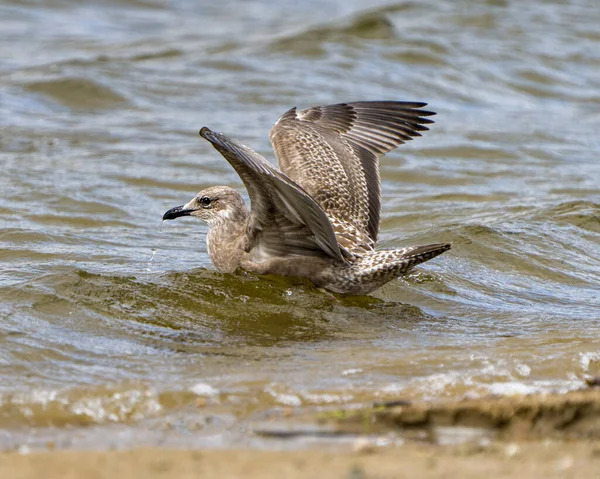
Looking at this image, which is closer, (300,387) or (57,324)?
(300,387)

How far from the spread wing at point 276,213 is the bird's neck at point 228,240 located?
5.0 inches

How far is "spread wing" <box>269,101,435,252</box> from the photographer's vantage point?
654 centimetres

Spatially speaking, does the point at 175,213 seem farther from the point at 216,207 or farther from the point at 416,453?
the point at 416,453

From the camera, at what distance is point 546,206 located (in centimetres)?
848

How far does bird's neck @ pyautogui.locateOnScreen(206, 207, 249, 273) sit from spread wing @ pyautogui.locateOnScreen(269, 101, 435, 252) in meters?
0.43

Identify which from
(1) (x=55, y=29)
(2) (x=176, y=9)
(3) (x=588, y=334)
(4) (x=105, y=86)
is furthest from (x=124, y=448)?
(2) (x=176, y=9)

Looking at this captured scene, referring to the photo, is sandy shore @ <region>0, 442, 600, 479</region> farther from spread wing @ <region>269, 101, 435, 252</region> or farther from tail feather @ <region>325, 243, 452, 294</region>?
spread wing @ <region>269, 101, 435, 252</region>

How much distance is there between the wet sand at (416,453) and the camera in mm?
3195

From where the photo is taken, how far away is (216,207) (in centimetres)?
662

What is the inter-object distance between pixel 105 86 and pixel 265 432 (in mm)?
8810

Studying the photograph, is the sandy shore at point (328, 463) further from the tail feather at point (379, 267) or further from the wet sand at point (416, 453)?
the tail feather at point (379, 267)

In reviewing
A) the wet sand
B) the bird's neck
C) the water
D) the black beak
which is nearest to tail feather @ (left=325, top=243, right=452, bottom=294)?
the water

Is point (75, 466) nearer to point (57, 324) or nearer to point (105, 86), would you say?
point (57, 324)

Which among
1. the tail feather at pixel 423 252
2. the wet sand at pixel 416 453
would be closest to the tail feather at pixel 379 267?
the tail feather at pixel 423 252
